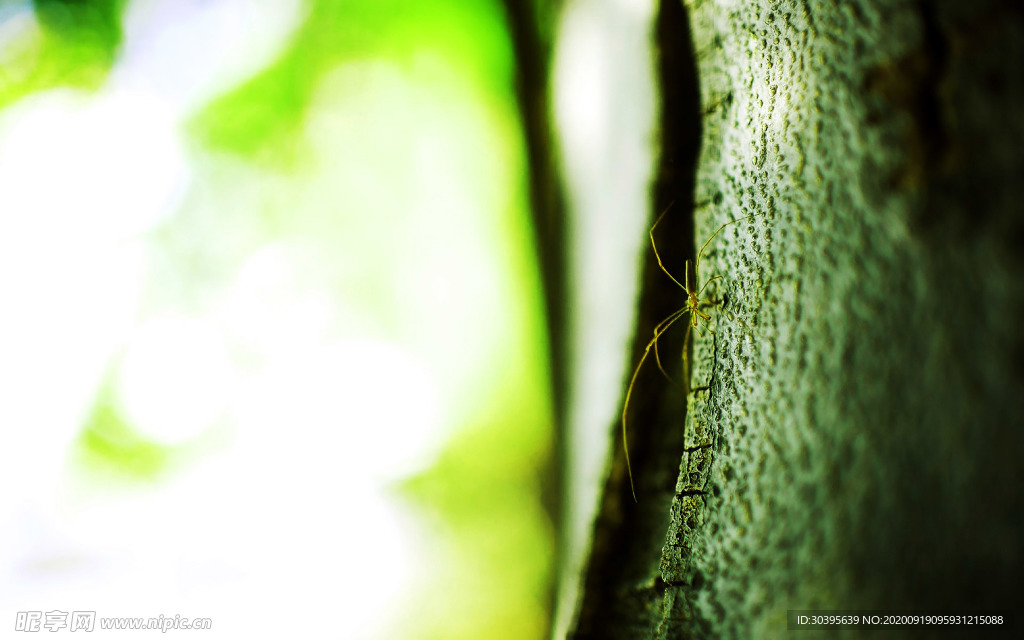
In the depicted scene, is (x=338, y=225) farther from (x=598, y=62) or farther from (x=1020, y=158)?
(x=1020, y=158)

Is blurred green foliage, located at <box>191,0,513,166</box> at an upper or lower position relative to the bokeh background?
upper

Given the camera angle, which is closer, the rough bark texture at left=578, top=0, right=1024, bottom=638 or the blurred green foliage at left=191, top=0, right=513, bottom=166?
the rough bark texture at left=578, top=0, right=1024, bottom=638

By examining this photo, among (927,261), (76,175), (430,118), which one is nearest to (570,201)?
(430,118)

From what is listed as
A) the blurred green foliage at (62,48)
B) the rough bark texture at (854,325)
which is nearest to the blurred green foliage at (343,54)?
the blurred green foliage at (62,48)

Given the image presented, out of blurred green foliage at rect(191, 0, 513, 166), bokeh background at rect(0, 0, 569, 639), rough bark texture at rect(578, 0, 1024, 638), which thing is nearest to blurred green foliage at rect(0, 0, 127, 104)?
bokeh background at rect(0, 0, 569, 639)

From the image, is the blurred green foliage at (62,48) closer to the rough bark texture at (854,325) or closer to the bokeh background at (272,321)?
the bokeh background at (272,321)

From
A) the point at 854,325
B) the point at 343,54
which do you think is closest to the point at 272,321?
the point at 343,54

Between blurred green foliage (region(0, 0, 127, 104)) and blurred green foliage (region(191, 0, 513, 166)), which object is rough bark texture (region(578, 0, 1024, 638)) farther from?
blurred green foliage (region(0, 0, 127, 104))
